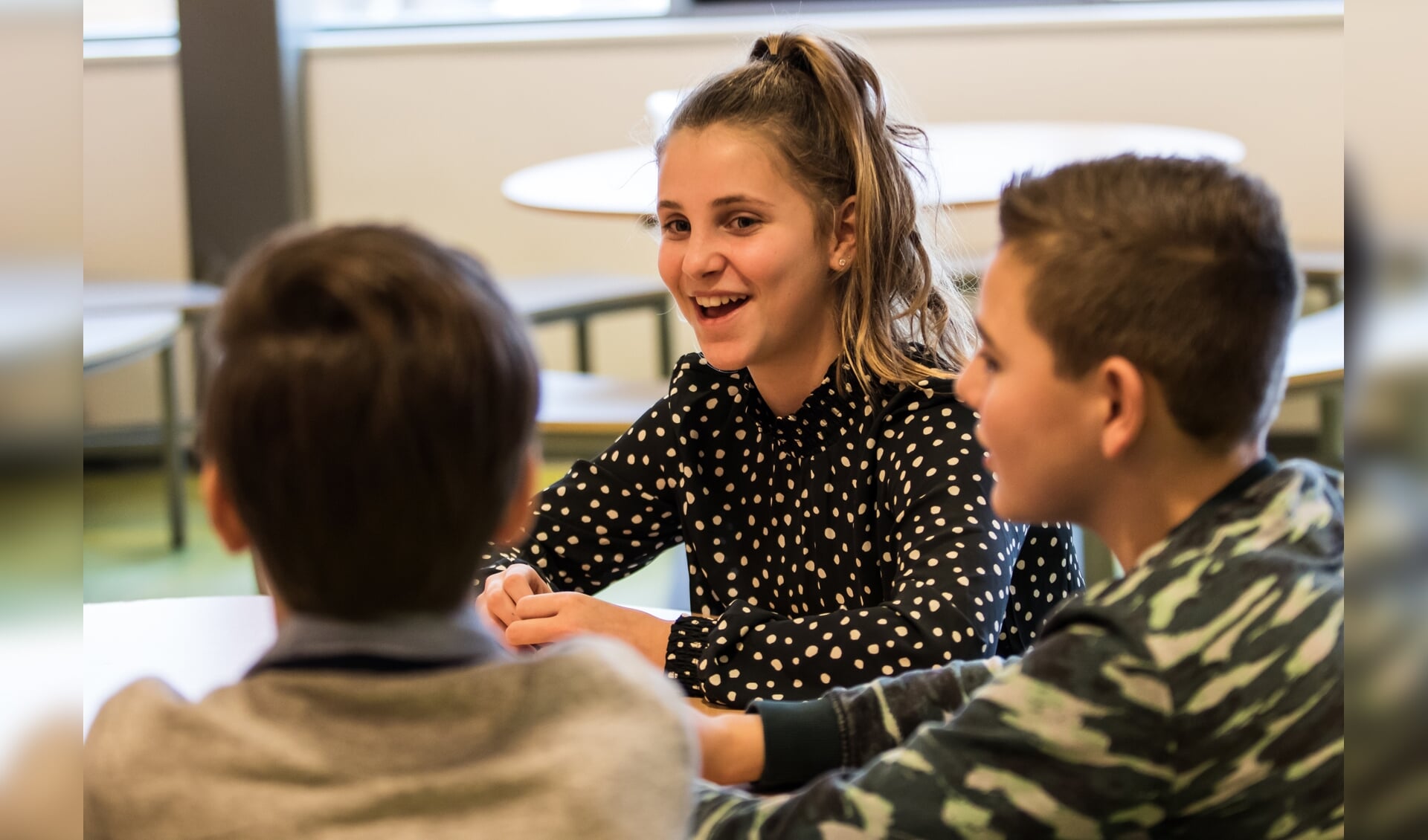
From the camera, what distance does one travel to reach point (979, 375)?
0.87 meters

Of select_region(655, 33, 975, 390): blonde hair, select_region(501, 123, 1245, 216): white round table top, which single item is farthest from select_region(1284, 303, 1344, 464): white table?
select_region(655, 33, 975, 390): blonde hair

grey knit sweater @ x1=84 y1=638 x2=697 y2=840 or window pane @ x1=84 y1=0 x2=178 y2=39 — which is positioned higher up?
window pane @ x1=84 y1=0 x2=178 y2=39

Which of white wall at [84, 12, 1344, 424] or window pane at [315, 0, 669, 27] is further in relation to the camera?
window pane at [315, 0, 669, 27]

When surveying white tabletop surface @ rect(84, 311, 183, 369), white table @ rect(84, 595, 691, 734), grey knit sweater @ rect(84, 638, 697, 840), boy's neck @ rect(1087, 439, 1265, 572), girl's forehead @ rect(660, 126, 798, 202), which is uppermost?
girl's forehead @ rect(660, 126, 798, 202)

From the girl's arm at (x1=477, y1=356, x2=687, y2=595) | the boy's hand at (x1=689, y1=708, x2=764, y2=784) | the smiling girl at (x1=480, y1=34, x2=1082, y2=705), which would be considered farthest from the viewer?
the girl's arm at (x1=477, y1=356, x2=687, y2=595)

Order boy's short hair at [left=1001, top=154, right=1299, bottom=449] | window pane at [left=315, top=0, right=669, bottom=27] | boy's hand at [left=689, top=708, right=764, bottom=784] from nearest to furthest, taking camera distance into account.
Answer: boy's short hair at [left=1001, top=154, right=1299, bottom=449], boy's hand at [left=689, top=708, right=764, bottom=784], window pane at [left=315, top=0, right=669, bottom=27]

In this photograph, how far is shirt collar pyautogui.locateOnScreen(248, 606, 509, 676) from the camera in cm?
67

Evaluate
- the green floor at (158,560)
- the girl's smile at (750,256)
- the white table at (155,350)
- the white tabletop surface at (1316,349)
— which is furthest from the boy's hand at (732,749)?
the green floor at (158,560)

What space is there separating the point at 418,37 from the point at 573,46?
19.5 inches

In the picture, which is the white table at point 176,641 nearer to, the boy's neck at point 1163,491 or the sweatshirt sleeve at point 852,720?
the sweatshirt sleeve at point 852,720

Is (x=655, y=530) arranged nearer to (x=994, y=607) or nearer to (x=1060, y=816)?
(x=994, y=607)

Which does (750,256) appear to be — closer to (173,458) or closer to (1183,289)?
(1183,289)

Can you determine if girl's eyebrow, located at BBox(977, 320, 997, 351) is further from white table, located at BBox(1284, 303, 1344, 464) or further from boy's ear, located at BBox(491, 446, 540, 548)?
white table, located at BBox(1284, 303, 1344, 464)

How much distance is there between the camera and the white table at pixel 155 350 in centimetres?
292
